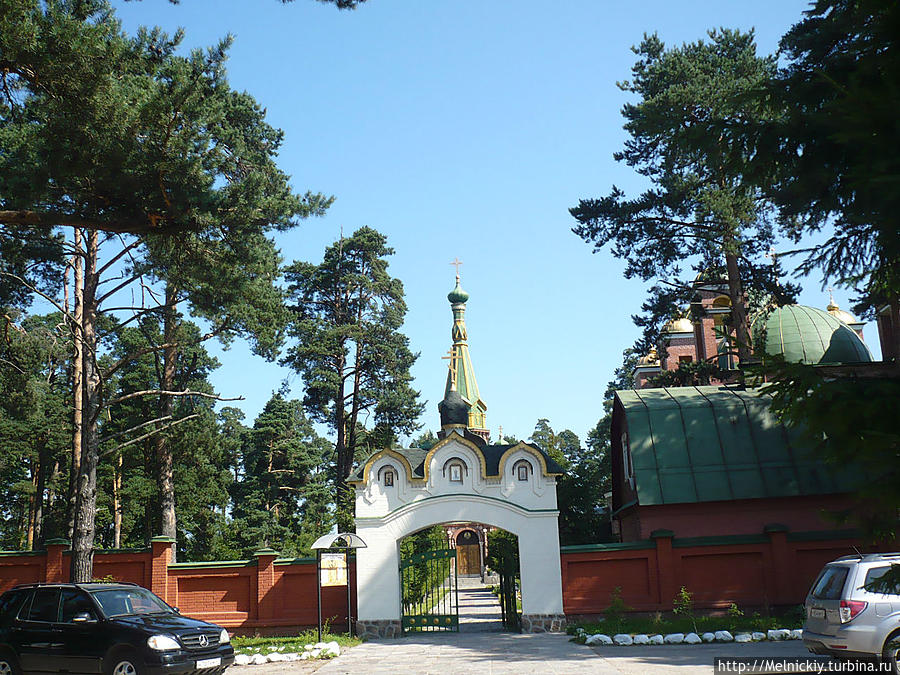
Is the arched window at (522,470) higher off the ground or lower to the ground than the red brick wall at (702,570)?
higher

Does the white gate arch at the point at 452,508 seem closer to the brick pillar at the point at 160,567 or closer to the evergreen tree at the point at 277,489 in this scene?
the brick pillar at the point at 160,567

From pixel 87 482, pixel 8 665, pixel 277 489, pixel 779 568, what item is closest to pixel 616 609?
pixel 779 568

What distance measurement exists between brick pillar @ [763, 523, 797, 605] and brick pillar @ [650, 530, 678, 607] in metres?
2.16

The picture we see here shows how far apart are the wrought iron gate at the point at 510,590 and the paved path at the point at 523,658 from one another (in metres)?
2.75

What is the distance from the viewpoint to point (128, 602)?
11.9m

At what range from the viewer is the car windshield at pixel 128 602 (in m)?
11.5

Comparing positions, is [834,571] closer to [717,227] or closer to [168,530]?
[717,227]

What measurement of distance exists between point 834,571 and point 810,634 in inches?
36.4

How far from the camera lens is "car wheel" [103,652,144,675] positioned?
417 inches

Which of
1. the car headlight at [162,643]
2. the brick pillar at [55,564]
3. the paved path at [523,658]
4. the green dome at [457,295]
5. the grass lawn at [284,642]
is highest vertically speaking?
the green dome at [457,295]

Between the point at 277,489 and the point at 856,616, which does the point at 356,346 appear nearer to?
the point at 277,489

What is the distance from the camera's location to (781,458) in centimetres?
2055

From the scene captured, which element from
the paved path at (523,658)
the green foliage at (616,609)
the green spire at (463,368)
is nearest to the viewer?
the paved path at (523,658)

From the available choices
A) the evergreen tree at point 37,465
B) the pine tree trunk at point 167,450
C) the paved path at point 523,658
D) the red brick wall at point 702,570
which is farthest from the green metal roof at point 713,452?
the evergreen tree at point 37,465
